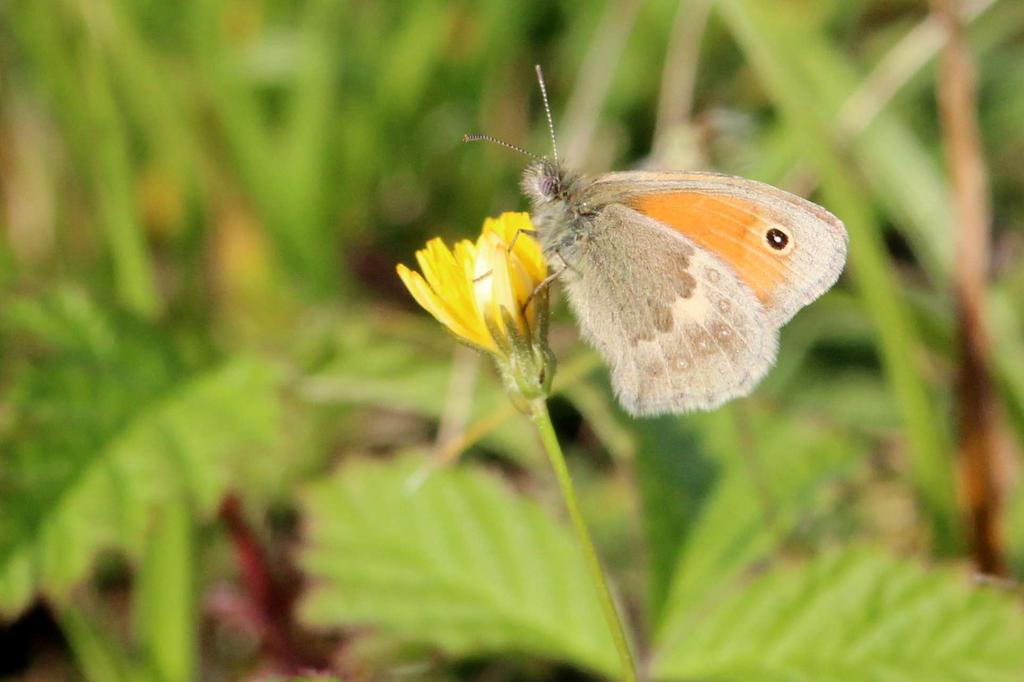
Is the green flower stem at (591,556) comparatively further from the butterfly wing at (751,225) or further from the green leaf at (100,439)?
the green leaf at (100,439)

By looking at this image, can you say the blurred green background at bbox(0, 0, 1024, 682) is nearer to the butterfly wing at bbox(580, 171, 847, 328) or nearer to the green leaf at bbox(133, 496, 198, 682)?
the green leaf at bbox(133, 496, 198, 682)

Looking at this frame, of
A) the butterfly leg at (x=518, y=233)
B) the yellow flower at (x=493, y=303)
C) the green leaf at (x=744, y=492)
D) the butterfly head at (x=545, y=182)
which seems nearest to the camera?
the yellow flower at (x=493, y=303)

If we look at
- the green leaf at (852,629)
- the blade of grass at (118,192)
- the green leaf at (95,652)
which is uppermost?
the blade of grass at (118,192)

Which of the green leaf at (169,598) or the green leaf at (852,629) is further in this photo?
the green leaf at (169,598)

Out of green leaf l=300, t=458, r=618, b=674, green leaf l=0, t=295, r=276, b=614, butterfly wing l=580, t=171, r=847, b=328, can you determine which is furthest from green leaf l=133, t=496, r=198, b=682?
butterfly wing l=580, t=171, r=847, b=328

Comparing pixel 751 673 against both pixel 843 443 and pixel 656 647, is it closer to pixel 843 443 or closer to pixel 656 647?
pixel 656 647

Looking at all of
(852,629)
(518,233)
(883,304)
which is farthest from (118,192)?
(852,629)

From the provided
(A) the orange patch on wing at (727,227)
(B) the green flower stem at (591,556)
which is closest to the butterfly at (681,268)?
(A) the orange patch on wing at (727,227)

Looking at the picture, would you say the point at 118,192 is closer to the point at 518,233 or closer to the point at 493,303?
the point at 518,233

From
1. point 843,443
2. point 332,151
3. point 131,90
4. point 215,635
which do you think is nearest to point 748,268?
point 843,443
